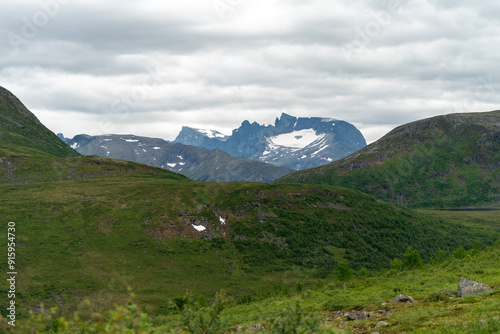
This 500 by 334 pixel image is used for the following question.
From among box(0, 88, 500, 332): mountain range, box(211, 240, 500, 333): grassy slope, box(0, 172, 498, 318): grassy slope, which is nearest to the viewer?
box(211, 240, 500, 333): grassy slope

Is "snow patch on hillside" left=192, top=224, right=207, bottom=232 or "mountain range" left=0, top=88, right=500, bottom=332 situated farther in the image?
"snow patch on hillside" left=192, top=224, right=207, bottom=232

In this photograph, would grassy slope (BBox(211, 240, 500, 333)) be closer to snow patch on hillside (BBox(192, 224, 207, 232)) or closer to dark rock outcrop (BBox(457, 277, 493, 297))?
dark rock outcrop (BBox(457, 277, 493, 297))

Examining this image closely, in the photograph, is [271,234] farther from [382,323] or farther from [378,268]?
[382,323]

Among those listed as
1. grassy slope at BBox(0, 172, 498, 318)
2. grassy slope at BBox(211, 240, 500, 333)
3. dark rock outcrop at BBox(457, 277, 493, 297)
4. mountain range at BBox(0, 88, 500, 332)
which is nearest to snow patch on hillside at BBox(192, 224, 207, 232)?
mountain range at BBox(0, 88, 500, 332)

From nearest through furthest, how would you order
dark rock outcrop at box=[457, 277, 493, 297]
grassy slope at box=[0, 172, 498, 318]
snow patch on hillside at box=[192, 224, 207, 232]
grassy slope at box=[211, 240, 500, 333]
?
grassy slope at box=[211, 240, 500, 333] < dark rock outcrop at box=[457, 277, 493, 297] < grassy slope at box=[0, 172, 498, 318] < snow patch on hillside at box=[192, 224, 207, 232]

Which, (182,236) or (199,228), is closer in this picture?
(182,236)


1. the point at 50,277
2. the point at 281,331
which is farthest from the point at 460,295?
the point at 50,277

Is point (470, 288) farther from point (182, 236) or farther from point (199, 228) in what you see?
point (199, 228)

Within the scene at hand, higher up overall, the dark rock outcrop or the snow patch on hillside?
the dark rock outcrop

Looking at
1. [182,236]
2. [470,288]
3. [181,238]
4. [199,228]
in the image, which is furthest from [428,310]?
[199,228]

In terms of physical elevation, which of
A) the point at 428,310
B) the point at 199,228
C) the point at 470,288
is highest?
the point at 470,288

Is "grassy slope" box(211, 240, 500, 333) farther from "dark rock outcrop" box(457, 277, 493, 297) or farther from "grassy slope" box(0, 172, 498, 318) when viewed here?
"grassy slope" box(0, 172, 498, 318)

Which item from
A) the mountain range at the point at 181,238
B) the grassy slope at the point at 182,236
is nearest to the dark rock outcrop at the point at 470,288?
the mountain range at the point at 181,238

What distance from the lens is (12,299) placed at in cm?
7969
